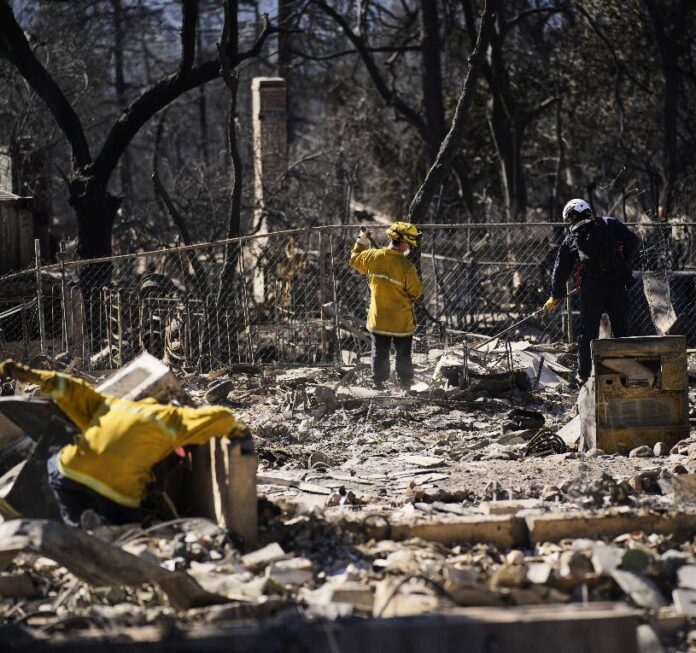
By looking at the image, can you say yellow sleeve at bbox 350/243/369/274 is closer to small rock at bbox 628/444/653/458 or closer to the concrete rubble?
the concrete rubble

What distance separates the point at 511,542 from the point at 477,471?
1820mm

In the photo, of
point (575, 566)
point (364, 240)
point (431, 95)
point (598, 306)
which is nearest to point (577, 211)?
point (598, 306)

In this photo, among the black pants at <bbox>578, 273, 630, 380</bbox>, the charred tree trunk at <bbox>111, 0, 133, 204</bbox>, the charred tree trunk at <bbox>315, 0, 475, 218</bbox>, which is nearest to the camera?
the black pants at <bbox>578, 273, 630, 380</bbox>

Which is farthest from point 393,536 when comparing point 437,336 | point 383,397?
point 437,336

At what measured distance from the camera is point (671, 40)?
72.6 feet

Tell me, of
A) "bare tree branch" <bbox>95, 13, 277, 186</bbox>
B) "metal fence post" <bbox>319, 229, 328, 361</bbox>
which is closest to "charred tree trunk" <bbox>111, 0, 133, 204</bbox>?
"bare tree branch" <bbox>95, 13, 277, 186</bbox>

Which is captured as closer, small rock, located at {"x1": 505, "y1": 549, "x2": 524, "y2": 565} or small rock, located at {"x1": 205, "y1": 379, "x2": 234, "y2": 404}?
small rock, located at {"x1": 505, "y1": 549, "x2": 524, "y2": 565}

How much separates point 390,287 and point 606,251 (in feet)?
6.23

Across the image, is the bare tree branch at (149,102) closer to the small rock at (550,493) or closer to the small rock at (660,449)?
the small rock at (660,449)

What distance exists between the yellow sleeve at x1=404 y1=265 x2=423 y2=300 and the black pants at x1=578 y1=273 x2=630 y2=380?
1439 mm

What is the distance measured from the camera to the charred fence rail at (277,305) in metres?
12.5

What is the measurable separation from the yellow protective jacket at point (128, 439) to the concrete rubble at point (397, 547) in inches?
10.5

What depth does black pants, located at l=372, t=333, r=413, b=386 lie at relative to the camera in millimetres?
11031

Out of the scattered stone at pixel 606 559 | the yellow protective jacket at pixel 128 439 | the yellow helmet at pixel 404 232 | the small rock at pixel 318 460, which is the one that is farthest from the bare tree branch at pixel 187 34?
the scattered stone at pixel 606 559
